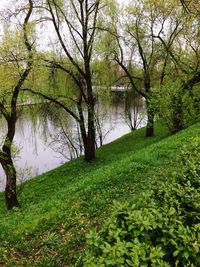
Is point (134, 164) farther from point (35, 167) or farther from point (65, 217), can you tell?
point (35, 167)

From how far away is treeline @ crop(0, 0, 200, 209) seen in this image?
1226cm

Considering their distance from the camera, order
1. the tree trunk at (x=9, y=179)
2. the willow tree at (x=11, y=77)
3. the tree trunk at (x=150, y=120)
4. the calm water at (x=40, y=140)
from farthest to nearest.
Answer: the calm water at (x=40, y=140) → the tree trunk at (x=150, y=120) → the willow tree at (x=11, y=77) → the tree trunk at (x=9, y=179)

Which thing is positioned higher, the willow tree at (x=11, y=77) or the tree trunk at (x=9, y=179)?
the willow tree at (x=11, y=77)

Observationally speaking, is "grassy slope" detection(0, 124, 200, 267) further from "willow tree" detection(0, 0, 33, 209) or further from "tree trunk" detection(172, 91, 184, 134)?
"tree trunk" detection(172, 91, 184, 134)

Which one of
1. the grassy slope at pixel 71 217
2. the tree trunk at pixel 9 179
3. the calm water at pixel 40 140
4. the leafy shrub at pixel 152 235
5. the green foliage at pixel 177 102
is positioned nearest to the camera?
the leafy shrub at pixel 152 235

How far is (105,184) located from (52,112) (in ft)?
54.8

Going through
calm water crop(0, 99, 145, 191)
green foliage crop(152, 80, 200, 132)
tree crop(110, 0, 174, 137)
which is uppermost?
tree crop(110, 0, 174, 137)

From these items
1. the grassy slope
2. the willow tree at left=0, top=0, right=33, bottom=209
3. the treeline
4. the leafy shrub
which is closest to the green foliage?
the treeline

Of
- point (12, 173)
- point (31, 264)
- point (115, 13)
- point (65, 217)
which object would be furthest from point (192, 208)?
point (115, 13)

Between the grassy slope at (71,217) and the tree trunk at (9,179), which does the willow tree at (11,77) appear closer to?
the tree trunk at (9,179)

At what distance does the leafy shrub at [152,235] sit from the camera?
119 inches

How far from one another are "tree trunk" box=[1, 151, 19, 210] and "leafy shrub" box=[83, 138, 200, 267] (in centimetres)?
778

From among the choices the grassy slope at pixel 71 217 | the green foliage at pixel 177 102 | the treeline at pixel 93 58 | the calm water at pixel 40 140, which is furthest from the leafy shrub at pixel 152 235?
the calm water at pixel 40 140

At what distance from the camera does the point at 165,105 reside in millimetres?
17797
